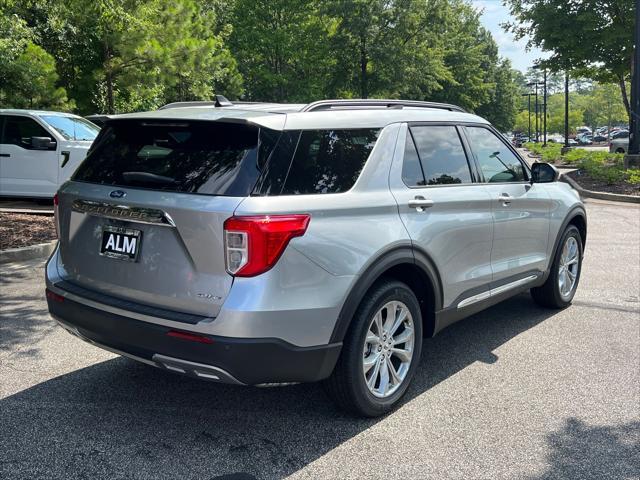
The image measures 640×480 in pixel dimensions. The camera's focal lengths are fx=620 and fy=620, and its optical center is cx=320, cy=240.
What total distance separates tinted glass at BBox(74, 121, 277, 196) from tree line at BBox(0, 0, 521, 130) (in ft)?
25.8

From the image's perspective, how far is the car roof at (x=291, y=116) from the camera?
323 centimetres

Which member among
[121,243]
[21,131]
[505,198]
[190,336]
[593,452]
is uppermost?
[21,131]

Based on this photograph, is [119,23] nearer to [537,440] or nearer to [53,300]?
[53,300]

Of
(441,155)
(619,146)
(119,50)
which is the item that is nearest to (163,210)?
(441,155)

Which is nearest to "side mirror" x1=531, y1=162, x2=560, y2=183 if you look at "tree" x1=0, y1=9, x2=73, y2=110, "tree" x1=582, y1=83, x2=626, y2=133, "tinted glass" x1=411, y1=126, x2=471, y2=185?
"tinted glass" x1=411, y1=126, x2=471, y2=185

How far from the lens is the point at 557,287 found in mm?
5773

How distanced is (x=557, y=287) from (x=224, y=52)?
1836 cm

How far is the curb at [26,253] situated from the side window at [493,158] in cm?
569

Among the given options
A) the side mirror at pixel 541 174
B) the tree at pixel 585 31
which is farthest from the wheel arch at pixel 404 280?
the tree at pixel 585 31

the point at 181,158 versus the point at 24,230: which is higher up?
the point at 181,158

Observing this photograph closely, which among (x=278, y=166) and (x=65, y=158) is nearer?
(x=278, y=166)

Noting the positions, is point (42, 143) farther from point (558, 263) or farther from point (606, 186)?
point (606, 186)

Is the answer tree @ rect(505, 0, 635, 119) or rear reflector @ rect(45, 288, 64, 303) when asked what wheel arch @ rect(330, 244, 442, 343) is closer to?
rear reflector @ rect(45, 288, 64, 303)

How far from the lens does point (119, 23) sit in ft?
38.7
